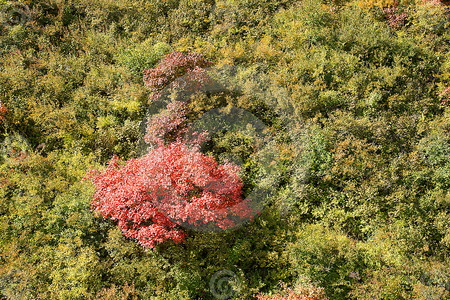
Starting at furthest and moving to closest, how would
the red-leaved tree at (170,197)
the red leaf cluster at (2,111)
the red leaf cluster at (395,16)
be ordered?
the red leaf cluster at (395,16), the red leaf cluster at (2,111), the red-leaved tree at (170,197)

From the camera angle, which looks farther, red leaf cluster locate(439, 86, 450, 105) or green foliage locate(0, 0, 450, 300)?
red leaf cluster locate(439, 86, 450, 105)

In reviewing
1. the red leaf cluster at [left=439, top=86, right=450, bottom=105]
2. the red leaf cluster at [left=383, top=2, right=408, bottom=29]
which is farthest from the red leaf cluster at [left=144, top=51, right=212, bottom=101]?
the red leaf cluster at [left=439, top=86, right=450, bottom=105]

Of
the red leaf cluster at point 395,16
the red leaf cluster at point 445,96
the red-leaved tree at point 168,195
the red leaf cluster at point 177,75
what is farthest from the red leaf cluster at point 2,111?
the red leaf cluster at point 445,96

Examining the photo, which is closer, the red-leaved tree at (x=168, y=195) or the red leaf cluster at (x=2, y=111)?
the red-leaved tree at (x=168, y=195)

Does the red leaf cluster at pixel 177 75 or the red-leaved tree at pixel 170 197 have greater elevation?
the red leaf cluster at pixel 177 75

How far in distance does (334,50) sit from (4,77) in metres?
12.4

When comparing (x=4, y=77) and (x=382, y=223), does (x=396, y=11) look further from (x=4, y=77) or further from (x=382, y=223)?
(x=4, y=77)

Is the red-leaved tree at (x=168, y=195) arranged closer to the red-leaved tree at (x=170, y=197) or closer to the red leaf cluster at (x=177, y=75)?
the red-leaved tree at (x=170, y=197)

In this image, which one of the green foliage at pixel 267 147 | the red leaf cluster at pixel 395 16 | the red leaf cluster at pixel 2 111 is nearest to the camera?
the green foliage at pixel 267 147

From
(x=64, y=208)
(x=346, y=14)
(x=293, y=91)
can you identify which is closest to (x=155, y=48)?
(x=293, y=91)

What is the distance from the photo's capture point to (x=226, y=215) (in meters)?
8.13

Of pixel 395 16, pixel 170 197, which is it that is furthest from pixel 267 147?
pixel 395 16

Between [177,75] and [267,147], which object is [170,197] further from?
[177,75]

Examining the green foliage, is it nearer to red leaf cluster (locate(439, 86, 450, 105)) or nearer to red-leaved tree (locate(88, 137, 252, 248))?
red leaf cluster (locate(439, 86, 450, 105))
